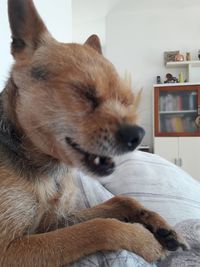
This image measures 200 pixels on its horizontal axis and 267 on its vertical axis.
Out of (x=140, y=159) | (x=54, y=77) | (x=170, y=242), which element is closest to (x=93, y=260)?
(x=170, y=242)

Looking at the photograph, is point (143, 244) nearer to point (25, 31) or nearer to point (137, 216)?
point (137, 216)

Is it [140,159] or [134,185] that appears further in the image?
[140,159]

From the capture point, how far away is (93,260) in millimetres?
774

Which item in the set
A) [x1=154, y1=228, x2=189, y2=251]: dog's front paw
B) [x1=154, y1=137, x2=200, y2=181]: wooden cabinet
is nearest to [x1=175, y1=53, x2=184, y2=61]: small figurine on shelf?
[x1=154, y1=137, x2=200, y2=181]: wooden cabinet

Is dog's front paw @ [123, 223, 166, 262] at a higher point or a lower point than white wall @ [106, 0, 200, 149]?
lower

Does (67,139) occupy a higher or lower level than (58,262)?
higher

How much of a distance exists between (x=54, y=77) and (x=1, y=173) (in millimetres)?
261

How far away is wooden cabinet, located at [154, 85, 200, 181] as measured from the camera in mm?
4988

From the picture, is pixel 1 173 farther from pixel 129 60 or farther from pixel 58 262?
pixel 129 60

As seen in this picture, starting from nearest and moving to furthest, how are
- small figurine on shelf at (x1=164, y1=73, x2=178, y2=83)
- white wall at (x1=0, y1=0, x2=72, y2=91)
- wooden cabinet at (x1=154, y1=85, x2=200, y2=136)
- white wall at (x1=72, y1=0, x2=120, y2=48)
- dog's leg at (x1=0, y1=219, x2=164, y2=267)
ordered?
dog's leg at (x1=0, y1=219, x2=164, y2=267)
white wall at (x1=0, y1=0, x2=72, y2=91)
white wall at (x1=72, y1=0, x2=120, y2=48)
wooden cabinet at (x1=154, y1=85, x2=200, y2=136)
small figurine on shelf at (x1=164, y1=73, x2=178, y2=83)

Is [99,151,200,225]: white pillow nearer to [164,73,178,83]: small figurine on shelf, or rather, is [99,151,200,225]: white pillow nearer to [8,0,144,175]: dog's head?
[8,0,144,175]: dog's head

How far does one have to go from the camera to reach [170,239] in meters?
0.94

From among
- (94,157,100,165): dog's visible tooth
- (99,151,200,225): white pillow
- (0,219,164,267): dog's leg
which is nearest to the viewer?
(0,219,164,267): dog's leg

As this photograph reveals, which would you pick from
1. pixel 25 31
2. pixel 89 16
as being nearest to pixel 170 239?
pixel 25 31
